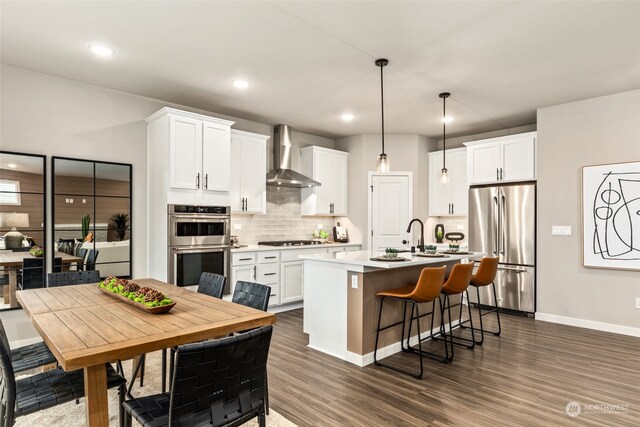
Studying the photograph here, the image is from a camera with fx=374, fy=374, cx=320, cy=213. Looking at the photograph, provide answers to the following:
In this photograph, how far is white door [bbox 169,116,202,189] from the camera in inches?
167

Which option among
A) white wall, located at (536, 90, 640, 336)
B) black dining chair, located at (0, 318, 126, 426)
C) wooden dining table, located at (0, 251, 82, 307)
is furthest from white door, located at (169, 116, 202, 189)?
white wall, located at (536, 90, 640, 336)

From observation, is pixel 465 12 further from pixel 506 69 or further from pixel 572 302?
pixel 572 302

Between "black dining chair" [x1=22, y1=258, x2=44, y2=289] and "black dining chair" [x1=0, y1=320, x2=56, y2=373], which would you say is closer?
"black dining chair" [x1=0, y1=320, x2=56, y2=373]

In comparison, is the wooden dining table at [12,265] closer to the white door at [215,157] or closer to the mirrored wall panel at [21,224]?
the mirrored wall panel at [21,224]

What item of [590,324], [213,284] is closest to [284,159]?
[213,284]

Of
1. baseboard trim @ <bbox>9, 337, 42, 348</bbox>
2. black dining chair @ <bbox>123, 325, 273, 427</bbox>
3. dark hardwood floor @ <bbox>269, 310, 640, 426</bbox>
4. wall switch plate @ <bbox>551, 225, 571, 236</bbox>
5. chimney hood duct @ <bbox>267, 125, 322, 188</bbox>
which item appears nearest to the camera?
black dining chair @ <bbox>123, 325, 273, 427</bbox>

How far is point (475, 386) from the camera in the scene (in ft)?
9.68

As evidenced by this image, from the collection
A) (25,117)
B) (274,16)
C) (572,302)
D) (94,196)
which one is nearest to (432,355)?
(572,302)

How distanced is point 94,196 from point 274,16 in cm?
287

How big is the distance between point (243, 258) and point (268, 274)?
0.46 m

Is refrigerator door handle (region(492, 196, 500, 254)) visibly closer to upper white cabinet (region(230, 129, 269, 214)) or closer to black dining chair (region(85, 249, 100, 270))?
upper white cabinet (region(230, 129, 269, 214))

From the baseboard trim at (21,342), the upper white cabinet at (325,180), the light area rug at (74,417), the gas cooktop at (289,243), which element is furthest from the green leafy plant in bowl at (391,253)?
the baseboard trim at (21,342)

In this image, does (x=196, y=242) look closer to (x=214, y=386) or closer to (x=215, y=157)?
(x=215, y=157)

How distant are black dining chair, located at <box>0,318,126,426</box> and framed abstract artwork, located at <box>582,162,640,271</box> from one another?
5115 millimetres
